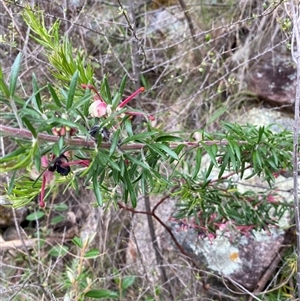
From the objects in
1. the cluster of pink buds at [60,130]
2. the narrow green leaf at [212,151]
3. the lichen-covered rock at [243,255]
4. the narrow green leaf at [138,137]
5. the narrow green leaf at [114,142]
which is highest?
the cluster of pink buds at [60,130]

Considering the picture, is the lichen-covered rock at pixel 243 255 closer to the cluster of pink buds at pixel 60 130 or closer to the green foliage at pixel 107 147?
the green foliage at pixel 107 147

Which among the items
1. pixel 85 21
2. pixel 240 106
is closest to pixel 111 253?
pixel 240 106

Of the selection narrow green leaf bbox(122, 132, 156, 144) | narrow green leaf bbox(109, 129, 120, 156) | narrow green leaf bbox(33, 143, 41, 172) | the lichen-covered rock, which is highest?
narrow green leaf bbox(33, 143, 41, 172)

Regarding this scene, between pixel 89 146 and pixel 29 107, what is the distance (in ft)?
0.47

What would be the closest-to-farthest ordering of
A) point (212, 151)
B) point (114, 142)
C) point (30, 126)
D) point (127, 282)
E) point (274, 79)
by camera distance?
1. point (30, 126)
2. point (114, 142)
3. point (212, 151)
4. point (127, 282)
5. point (274, 79)

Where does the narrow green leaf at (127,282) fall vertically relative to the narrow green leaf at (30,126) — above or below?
below

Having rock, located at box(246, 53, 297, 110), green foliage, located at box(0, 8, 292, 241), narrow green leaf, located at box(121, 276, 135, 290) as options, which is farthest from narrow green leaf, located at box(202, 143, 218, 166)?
rock, located at box(246, 53, 297, 110)

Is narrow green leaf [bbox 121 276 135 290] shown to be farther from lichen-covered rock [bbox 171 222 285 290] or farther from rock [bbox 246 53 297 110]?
rock [bbox 246 53 297 110]

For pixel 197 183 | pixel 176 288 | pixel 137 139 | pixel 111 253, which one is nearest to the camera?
pixel 137 139

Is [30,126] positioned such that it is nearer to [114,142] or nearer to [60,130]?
[60,130]

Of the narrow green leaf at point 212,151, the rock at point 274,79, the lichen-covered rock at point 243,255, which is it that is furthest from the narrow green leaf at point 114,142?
the rock at point 274,79

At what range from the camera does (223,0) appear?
2.55 metres

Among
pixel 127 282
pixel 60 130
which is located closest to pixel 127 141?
pixel 60 130

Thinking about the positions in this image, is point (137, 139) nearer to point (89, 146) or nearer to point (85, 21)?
point (89, 146)
